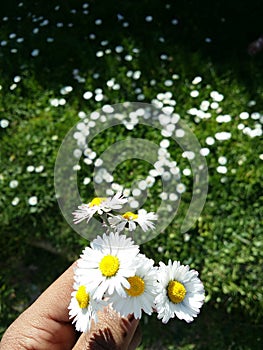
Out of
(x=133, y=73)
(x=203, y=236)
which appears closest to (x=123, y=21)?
(x=133, y=73)

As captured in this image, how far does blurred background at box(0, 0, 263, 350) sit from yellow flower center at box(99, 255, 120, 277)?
64.0 inches

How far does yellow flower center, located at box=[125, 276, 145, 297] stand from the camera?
3.64ft

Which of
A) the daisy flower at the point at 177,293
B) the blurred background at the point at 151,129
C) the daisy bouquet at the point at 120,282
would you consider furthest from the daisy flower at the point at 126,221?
the blurred background at the point at 151,129

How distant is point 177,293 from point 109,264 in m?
0.19

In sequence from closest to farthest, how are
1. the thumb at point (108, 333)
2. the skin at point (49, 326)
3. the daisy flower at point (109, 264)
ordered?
the daisy flower at point (109, 264) < the thumb at point (108, 333) < the skin at point (49, 326)

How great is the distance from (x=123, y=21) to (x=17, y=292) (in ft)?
7.30

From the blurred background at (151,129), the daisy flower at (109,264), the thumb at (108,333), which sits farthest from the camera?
the blurred background at (151,129)

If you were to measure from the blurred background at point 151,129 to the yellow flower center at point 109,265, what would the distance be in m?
1.63

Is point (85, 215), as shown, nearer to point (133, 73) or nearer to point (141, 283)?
point (141, 283)

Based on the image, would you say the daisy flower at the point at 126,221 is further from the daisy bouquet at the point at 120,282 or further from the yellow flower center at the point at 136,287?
the yellow flower center at the point at 136,287

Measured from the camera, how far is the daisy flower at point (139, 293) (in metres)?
1.10

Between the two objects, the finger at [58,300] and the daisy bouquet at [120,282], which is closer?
the daisy bouquet at [120,282]

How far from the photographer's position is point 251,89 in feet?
11.0

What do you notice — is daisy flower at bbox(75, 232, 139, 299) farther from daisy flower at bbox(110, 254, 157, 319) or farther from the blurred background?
the blurred background
